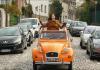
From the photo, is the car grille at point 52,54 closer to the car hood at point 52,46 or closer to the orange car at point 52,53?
the orange car at point 52,53

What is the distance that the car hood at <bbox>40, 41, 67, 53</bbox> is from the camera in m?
16.3

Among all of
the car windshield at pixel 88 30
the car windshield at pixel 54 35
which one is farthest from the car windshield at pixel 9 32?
the car windshield at pixel 54 35

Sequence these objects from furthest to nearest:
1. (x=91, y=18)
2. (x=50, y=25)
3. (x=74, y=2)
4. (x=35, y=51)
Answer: (x=74, y=2)
(x=91, y=18)
(x=50, y=25)
(x=35, y=51)

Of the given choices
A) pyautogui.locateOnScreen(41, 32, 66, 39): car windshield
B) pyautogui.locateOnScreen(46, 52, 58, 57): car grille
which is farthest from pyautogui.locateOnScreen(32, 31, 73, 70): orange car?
pyautogui.locateOnScreen(41, 32, 66, 39): car windshield

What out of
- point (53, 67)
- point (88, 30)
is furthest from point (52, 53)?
point (88, 30)

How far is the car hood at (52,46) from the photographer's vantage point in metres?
16.3

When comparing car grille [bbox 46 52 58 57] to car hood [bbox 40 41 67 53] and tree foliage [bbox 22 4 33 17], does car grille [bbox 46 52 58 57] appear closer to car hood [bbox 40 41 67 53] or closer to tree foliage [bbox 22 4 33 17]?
car hood [bbox 40 41 67 53]

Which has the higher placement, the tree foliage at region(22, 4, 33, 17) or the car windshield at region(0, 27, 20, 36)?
the car windshield at region(0, 27, 20, 36)

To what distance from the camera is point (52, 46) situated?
1652 centimetres

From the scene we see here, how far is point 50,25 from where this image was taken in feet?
65.6

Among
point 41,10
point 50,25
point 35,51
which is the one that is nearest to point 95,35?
point 50,25

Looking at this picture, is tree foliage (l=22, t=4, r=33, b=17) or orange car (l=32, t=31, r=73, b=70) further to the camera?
tree foliage (l=22, t=4, r=33, b=17)

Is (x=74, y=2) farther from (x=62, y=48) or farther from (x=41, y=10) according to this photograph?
(x=62, y=48)

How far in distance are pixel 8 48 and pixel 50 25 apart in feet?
13.7
